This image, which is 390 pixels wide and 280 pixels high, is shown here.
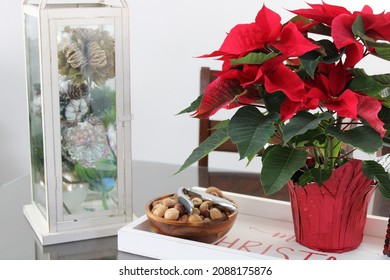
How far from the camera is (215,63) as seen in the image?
318 cm

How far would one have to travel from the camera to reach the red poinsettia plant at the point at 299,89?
1.02 metres

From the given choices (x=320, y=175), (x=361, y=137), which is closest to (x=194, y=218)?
(x=320, y=175)

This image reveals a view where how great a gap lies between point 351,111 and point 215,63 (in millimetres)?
2211

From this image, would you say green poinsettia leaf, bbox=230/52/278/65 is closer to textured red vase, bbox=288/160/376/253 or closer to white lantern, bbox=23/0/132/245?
textured red vase, bbox=288/160/376/253

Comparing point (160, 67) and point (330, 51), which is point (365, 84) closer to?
point (330, 51)

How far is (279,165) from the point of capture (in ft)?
3.49

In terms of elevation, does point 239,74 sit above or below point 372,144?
above

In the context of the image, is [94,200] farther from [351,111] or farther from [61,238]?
[351,111]

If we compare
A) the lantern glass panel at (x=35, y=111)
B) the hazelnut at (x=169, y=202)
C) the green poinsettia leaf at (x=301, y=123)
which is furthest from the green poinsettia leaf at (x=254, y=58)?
the lantern glass panel at (x=35, y=111)

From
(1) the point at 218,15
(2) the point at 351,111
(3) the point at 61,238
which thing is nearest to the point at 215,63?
(1) the point at 218,15

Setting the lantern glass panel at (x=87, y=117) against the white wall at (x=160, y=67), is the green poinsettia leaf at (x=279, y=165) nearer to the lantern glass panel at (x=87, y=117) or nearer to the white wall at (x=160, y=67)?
the lantern glass panel at (x=87, y=117)

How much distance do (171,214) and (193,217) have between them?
0.13 ft

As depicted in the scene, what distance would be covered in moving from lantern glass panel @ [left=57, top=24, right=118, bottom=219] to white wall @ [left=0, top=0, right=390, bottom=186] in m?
1.82


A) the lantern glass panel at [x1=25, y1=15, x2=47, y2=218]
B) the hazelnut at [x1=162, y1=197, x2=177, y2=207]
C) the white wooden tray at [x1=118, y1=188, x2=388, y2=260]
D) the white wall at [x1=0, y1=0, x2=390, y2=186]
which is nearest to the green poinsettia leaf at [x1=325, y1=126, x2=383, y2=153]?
the white wooden tray at [x1=118, y1=188, x2=388, y2=260]
